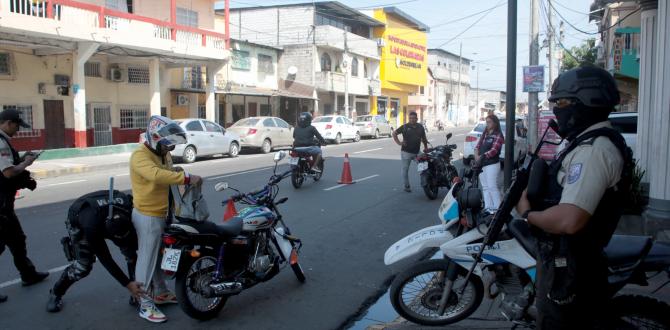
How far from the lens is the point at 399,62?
47.2 metres

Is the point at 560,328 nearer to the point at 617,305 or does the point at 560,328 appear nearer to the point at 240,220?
the point at 617,305

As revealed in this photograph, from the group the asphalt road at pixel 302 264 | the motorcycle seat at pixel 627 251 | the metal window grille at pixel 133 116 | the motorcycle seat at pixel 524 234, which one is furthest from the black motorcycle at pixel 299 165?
the metal window grille at pixel 133 116

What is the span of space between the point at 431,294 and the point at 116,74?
802 inches

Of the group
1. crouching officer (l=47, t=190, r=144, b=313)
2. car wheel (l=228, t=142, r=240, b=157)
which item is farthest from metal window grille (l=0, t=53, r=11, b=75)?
crouching officer (l=47, t=190, r=144, b=313)

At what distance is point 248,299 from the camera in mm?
4820

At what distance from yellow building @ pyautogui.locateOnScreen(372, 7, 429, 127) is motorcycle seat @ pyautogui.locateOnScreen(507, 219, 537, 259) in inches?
1620

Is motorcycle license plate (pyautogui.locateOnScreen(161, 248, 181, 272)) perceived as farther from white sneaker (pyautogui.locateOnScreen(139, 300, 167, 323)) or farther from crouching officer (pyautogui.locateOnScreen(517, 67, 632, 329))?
crouching officer (pyautogui.locateOnScreen(517, 67, 632, 329))

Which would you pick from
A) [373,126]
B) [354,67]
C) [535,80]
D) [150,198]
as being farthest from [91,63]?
[354,67]

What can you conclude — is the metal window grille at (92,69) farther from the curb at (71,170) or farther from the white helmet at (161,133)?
the white helmet at (161,133)

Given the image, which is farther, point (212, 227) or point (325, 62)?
point (325, 62)

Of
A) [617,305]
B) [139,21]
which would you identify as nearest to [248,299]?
[617,305]

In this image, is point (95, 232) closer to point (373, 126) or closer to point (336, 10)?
point (373, 126)

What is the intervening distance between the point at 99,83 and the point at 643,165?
19.2m

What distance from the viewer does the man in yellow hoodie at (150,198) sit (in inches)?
168
